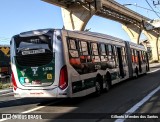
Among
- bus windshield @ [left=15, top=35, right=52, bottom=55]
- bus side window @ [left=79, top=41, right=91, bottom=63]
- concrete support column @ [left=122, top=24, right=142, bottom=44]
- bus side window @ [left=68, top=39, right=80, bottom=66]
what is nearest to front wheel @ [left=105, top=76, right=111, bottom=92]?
bus side window @ [left=79, top=41, right=91, bottom=63]

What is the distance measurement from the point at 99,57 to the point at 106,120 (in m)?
6.97

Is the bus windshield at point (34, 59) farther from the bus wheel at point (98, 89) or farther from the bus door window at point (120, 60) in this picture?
the bus door window at point (120, 60)

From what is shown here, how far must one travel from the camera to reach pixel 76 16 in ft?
126

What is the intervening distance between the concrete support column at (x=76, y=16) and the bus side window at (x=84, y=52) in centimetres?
2344

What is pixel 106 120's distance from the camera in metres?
9.82

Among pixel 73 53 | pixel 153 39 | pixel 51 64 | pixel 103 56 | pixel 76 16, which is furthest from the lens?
pixel 153 39

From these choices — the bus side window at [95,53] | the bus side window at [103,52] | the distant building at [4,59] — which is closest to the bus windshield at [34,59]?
the bus side window at [95,53]

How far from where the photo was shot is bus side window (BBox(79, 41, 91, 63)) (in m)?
14.1

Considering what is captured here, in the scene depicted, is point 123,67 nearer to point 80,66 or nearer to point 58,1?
point 80,66

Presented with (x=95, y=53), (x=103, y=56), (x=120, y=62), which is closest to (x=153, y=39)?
(x=120, y=62)

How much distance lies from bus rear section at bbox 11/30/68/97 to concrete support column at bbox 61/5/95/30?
2524cm

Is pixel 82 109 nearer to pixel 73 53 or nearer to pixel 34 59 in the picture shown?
pixel 73 53

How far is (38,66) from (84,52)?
97.8 inches

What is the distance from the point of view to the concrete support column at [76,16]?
38.2 metres
